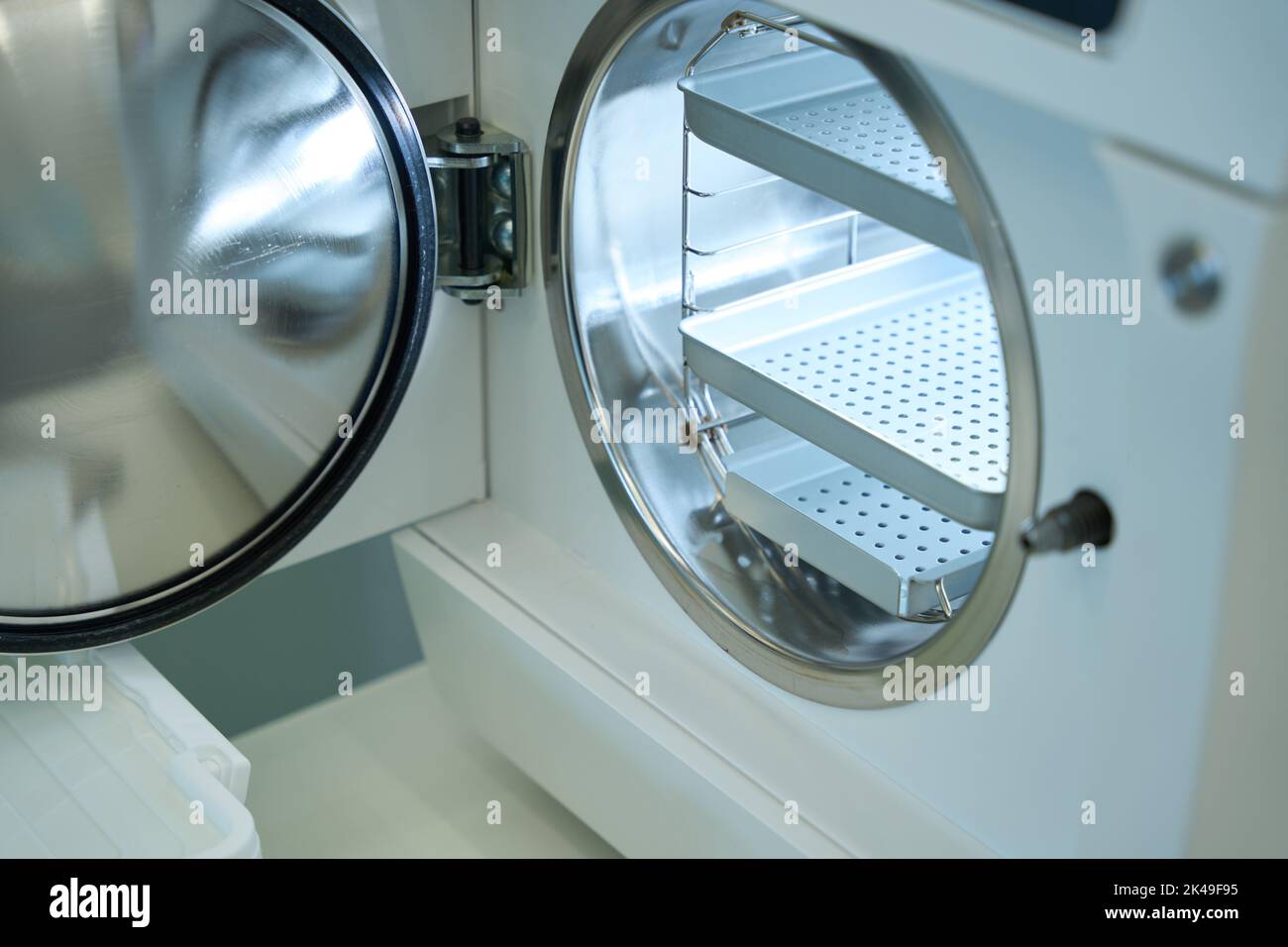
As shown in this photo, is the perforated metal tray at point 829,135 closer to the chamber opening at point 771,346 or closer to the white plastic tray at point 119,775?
the chamber opening at point 771,346

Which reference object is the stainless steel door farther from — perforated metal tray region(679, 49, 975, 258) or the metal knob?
the metal knob

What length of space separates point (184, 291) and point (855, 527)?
1.99ft

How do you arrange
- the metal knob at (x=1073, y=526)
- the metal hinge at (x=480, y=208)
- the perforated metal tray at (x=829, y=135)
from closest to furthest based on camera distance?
the metal knob at (x=1073, y=526)
the perforated metal tray at (x=829, y=135)
the metal hinge at (x=480, y=208)

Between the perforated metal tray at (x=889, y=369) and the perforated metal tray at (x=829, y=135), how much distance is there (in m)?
0.17

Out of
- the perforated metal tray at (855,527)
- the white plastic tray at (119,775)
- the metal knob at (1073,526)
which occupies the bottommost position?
the white plastic tray at (119,775)

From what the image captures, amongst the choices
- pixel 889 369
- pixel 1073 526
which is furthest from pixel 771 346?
pixel 1073 526

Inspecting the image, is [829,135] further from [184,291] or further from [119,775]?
[119,775]

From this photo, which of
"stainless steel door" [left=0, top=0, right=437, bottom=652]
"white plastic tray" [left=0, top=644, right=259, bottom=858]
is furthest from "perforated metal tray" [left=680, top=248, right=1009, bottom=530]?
"white plastic tray" [left=0, top=644, right=259, bottom=858]

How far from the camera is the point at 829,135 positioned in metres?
1.29

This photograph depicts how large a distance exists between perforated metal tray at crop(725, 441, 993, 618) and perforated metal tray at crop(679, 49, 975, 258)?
0.29m

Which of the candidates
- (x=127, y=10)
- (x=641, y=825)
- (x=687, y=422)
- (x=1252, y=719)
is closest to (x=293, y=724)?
(x=641, y=825)

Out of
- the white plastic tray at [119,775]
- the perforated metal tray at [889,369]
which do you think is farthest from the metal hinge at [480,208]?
the white plastic tray at [119,775]

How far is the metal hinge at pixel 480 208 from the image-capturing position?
132 centimetres

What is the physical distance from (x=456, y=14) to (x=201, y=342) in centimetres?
39
